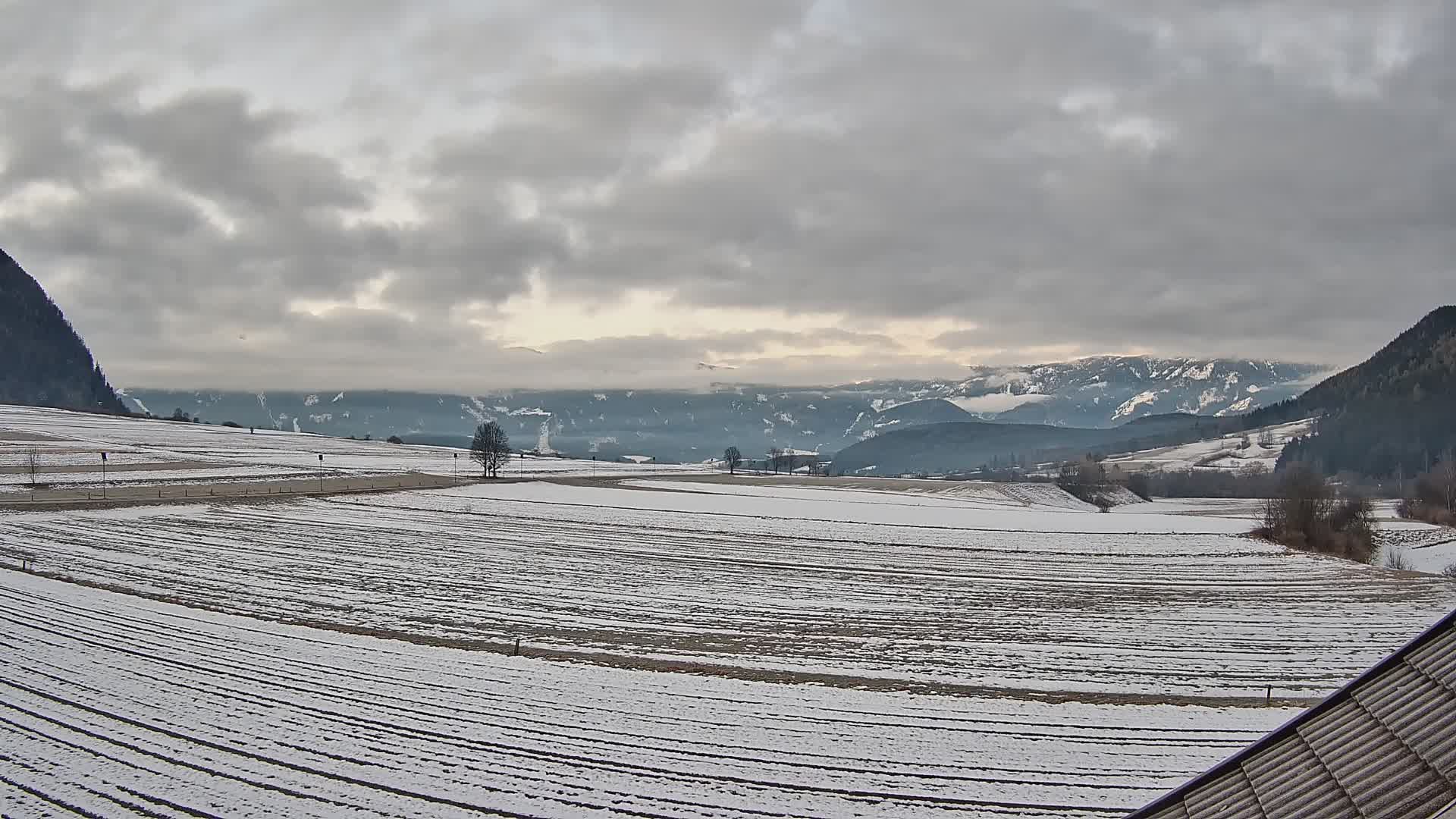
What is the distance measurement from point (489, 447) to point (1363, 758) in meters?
132

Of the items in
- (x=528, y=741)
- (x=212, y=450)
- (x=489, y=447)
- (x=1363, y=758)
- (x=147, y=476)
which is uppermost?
(x=489, y=447)

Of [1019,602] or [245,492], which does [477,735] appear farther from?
[245,492]

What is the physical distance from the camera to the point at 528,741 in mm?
19984

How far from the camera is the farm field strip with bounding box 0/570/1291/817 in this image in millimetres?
16938

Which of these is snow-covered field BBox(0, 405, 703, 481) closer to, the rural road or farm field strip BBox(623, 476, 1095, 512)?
the rural road

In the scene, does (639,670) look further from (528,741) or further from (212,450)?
(212,450)

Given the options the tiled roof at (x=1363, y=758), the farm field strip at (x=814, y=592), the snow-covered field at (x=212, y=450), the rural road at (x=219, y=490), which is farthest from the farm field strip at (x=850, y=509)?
the tiled roof at (x=1363, y=758)

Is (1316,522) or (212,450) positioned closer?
(1316,522)

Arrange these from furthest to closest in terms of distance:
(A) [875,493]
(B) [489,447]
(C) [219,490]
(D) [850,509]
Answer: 1. (B) [489,447]
2. (A) [875,493]
3. (D) [850,509]
4. (C) [219,490]

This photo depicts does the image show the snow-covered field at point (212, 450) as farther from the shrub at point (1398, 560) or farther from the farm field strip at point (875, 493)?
the shrub at point (1398, 560)

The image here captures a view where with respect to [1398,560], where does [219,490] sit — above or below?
above

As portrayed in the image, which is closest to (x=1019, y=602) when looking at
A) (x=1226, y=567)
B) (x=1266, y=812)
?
(x=1226, y=567)

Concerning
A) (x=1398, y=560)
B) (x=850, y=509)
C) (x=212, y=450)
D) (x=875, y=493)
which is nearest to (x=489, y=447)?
(x=212, y=450)

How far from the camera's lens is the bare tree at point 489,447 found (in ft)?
427
